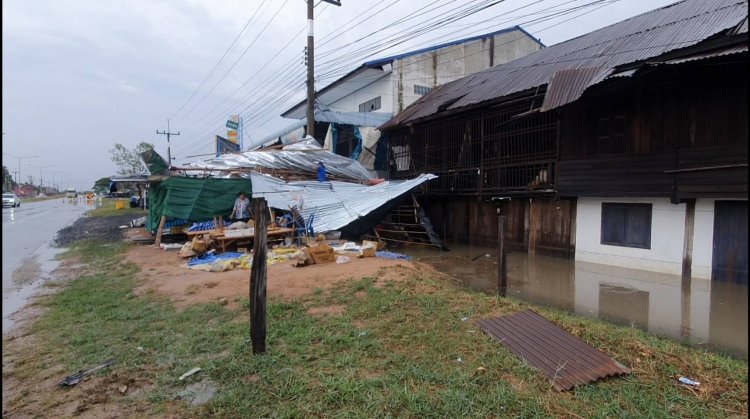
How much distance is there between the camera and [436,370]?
3.82 metres

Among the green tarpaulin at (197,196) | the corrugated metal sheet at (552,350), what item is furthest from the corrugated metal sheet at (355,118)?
the corrugated metal sheet at (552,350)

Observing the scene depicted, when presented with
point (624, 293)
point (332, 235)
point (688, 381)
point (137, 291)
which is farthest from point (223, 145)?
point (688, 381)

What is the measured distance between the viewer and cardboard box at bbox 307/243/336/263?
29.2 ft

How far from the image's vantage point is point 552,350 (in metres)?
4.20

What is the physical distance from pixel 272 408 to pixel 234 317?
8.35 feet

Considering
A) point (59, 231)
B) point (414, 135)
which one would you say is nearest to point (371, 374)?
point (414, 135)

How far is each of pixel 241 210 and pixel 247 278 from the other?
613 centimetres

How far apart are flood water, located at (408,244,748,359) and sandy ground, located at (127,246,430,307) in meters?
1.99

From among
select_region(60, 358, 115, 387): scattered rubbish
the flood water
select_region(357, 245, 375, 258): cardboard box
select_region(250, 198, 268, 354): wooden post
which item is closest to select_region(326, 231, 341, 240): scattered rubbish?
select_region(357, 245, 375, 258): cardboard box

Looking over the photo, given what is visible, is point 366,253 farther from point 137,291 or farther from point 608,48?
point 608,48

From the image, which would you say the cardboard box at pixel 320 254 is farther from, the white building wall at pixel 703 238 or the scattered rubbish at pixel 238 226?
the white building wall at pixel 703 238

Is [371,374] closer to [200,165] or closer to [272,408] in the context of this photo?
[272,408]

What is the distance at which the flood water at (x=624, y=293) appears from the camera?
557 cm

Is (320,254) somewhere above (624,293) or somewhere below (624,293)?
above
